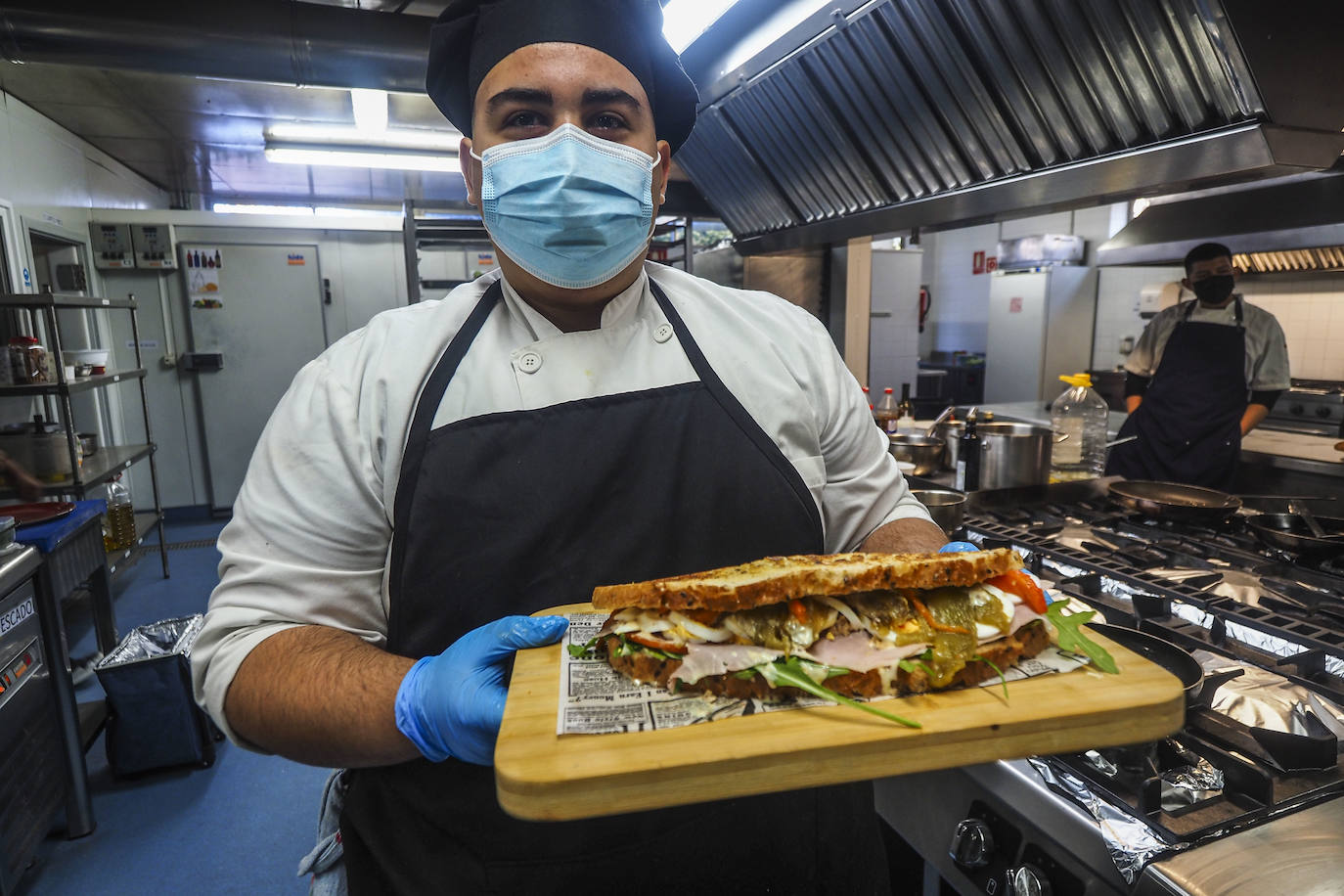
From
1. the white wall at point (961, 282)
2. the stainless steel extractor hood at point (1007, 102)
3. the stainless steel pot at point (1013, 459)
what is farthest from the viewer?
the white wall at point (961, 282)

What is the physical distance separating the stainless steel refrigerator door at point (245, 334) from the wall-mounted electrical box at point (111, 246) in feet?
1.61

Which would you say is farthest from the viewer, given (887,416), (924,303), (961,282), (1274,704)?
(961,282)

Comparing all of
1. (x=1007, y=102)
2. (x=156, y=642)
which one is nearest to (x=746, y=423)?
(x=1007, y=102)

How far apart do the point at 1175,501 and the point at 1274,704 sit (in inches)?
59.0

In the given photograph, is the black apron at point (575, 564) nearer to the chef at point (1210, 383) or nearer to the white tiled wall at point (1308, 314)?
the chef at point (1210, 383)

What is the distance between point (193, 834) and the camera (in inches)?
115

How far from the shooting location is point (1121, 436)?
4504 millimetres

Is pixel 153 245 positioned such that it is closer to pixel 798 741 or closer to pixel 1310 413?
pixel 798 741

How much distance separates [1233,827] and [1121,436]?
4003 millimetres

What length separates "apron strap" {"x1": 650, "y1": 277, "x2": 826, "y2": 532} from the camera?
1.39 metres

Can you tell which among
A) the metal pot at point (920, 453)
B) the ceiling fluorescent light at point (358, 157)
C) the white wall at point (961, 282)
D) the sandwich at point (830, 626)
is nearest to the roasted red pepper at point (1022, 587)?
the sandwich at point (830, 626)

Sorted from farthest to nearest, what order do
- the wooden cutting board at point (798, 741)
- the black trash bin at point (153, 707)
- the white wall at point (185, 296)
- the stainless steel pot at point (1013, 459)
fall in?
the white wall at point (185, 296), the black trash bin at point (153, 707), the stainless steel pot at point (1013, 459), the wooden cutting board at point (798, 741)

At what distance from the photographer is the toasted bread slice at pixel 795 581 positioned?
1.11m

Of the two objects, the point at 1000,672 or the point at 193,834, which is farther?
the point at 193,834
